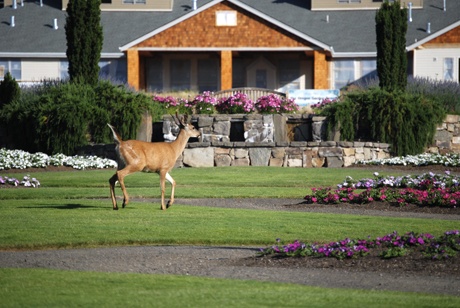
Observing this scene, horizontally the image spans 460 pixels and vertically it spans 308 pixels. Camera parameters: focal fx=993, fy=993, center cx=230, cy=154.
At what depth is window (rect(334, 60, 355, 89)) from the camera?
43312 mm

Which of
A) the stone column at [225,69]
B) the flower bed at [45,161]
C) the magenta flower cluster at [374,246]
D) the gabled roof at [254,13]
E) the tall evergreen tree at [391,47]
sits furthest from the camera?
the stone column at [225,69]

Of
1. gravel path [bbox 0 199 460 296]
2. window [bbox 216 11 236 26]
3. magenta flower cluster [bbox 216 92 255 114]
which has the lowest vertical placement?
gravel path [bbox 0 199 460 296]

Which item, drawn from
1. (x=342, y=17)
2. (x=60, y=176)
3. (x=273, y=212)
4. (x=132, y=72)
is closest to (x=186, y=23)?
(x=132, y=72)

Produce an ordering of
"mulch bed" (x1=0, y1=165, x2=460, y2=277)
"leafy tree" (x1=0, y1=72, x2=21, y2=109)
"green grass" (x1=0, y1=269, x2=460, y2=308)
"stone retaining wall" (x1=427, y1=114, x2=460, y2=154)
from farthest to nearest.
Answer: "leafy tree" (x1=0, y1=72, x2=21, y2=109), "stone retaining wall" (x1=427, y1=114, x2=460, y2=154), "mulch bed" (x1=0, y1=165, x2=460, y2=277), "green grass" (x1=0, y1=269, x2=460, y2=308)

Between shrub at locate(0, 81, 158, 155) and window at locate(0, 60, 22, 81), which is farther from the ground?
window at locate(0, 60, 22, 81)

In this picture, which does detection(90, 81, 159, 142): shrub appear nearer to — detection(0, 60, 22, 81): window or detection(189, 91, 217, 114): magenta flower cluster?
detection(189, 91, 217, 114): magenta flower cluster

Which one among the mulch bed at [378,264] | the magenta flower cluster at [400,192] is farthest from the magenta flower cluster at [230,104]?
the mulch bed at [378,264]

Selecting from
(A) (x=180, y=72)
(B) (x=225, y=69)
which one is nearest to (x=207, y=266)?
(B) (x=225, y=69)

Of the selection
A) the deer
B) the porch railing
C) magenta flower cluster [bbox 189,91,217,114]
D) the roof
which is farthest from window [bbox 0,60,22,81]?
the deer

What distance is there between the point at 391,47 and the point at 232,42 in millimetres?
11967

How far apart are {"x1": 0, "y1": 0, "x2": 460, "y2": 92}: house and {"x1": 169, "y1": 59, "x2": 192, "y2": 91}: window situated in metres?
0.05

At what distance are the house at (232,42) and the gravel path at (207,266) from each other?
2934 cm

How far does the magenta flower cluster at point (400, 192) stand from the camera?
1747cm

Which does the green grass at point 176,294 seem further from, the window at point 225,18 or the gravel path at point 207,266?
the window at point 225,18
